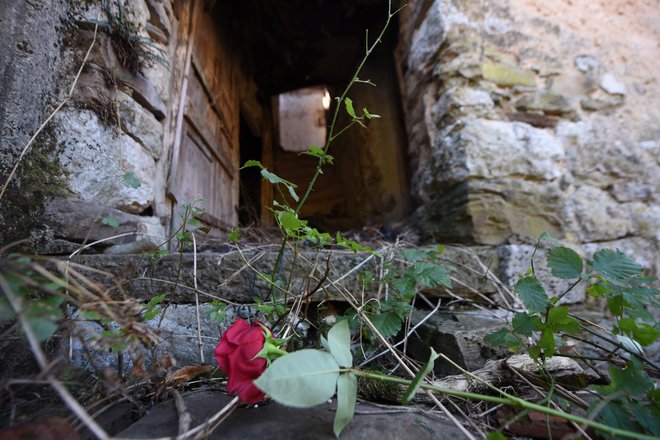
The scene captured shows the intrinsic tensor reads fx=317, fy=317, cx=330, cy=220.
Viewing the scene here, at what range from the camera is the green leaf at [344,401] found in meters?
0.40

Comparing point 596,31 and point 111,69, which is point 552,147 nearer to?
point 596,31

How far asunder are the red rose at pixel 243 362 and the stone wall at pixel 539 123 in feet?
3.45

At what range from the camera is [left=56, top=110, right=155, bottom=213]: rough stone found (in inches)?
38.5

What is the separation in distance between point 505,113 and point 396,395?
1371 mm

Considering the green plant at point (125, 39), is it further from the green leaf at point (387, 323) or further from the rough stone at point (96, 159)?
the green leaf at point (387, 323)

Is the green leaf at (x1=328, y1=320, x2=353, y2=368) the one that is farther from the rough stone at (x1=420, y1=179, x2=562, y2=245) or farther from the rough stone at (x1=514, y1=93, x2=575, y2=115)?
the rough stone at (x1=514, y1=93, x2=575, y2=115)

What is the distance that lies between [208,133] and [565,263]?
2253 mm

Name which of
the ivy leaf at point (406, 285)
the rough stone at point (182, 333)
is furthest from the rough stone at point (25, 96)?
the ivy leaf at point (406, 285)

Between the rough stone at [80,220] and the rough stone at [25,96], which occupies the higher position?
the rough stone at [25,96]

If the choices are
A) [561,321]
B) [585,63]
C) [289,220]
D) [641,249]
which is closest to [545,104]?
[585,63]

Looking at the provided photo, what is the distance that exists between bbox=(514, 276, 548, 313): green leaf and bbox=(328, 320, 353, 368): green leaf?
13.5 inches

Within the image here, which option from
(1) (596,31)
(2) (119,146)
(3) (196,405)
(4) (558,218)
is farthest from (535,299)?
(1) (596,31)

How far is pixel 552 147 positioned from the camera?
1.42 meters

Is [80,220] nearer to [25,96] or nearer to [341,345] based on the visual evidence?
[25,96]
